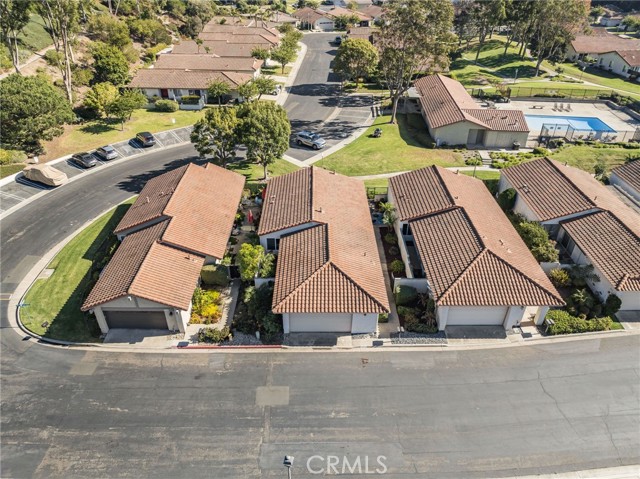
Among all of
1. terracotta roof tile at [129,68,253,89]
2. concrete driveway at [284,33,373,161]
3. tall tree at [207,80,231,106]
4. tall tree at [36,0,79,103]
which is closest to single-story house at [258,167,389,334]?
concrete driveway at [284,33,373,161]

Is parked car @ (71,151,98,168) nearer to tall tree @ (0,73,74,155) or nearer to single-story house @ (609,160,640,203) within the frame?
tall tree @ (0,73,74,155)

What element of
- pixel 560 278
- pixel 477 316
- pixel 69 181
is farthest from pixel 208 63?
pixel 560 278

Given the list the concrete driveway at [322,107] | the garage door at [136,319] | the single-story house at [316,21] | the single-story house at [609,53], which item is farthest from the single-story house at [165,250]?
the single-story house at [316,21]

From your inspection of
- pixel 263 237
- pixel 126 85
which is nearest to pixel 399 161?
pixel 263 237

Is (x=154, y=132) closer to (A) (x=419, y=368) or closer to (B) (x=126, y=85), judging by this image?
(B) (x=126, y=85)

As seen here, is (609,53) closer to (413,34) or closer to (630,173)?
(413,34)
